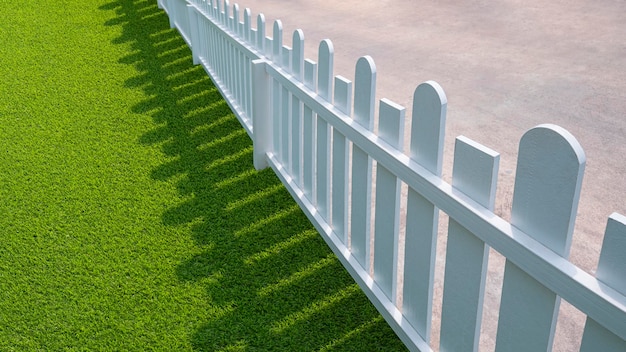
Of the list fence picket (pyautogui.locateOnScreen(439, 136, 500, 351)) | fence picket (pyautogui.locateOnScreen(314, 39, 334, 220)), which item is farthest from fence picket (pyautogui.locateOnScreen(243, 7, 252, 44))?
fence picket (pyautogui.locateOnScreen(439, 136, 500, 351))

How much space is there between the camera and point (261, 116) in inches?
173

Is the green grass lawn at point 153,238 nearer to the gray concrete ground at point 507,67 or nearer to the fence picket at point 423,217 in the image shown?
the fence picket at point 423,217

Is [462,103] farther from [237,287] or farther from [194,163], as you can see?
[237,287]

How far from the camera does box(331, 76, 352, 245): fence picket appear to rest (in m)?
2.89

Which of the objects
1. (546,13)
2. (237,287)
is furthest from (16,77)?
(546,13)

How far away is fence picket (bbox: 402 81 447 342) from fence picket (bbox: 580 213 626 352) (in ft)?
2.50

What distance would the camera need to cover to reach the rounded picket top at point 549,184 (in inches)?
59.7

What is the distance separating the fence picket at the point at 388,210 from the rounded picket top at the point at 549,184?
75 centimetres

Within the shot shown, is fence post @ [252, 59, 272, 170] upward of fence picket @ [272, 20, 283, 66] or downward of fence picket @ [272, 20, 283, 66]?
downward

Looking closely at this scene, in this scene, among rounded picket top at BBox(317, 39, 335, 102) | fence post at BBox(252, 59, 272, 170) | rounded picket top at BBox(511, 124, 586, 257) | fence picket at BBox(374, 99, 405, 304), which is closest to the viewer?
rounded picket top at BBox(511, 124, 586, 257)

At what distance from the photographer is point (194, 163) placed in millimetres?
4668

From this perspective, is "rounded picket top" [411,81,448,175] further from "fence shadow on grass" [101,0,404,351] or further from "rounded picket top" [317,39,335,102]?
"fence shadow on grass" [101,0,404,351]

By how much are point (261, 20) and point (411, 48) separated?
461cm

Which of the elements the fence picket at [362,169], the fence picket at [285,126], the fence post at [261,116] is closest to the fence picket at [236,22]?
the fence post at [261,116]
